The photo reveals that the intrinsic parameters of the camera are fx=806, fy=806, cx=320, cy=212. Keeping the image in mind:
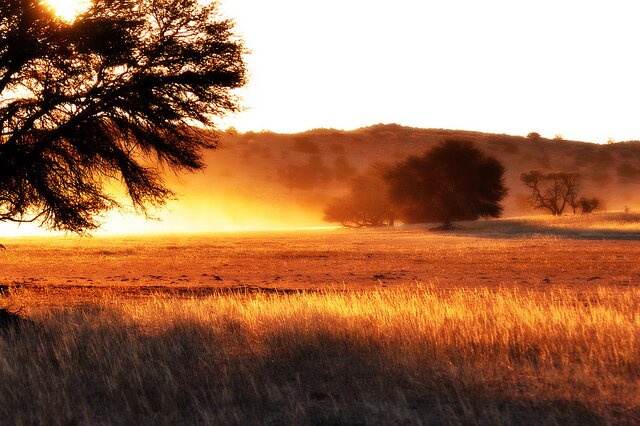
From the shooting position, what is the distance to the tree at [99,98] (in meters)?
15.2

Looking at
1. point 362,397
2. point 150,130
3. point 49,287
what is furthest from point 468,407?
point 49,287

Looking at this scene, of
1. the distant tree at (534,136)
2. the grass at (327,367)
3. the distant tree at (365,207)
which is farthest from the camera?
the distant tree at (534,136)

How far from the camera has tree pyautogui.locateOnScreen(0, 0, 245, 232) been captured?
1521cm

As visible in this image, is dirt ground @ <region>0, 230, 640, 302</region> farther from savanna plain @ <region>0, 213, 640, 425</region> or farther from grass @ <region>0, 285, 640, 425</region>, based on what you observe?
grass @ <region>0, 285, 640, 425</region>

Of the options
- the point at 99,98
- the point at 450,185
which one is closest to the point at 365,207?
the point at 450,185

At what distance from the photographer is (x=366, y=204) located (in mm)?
90438

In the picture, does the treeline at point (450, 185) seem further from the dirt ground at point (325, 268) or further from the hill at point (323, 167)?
the hill at point (323, 167)

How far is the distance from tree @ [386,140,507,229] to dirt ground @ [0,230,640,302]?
2510 cm

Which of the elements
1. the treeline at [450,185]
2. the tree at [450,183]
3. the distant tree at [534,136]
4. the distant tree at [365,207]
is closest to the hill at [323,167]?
the distant tree at [534,136]

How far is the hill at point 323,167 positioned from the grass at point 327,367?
112164mm

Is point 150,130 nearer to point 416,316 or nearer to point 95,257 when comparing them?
point 416,316

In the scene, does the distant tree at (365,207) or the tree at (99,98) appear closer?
the tree at (99,98)

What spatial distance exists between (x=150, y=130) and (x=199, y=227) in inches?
4048

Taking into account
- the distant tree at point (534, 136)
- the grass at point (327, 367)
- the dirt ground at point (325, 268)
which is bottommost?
the dirt ground at point (325, 268)
